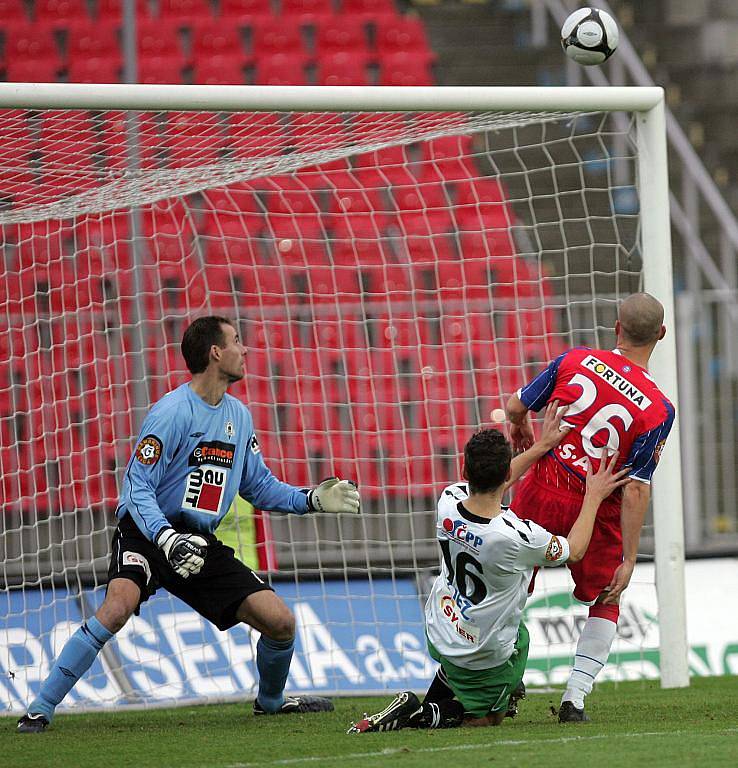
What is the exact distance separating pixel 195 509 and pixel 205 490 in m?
0.09

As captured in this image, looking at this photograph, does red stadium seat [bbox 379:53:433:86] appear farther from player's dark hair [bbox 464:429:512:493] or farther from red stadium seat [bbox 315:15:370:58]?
player's dark hair [bbox 464:429:512:493]

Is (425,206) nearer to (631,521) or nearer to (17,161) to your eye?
(17,161)

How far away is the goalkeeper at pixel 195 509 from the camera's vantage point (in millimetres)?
5004

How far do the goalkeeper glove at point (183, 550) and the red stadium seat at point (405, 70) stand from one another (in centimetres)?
766

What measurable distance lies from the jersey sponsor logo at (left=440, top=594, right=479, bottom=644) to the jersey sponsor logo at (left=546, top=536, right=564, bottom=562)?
380 mm

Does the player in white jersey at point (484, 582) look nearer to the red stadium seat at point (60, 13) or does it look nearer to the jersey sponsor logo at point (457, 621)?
the jersey sponsor logo at point (457, 621)

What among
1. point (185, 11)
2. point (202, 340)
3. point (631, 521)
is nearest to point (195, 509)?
point (202, 340)

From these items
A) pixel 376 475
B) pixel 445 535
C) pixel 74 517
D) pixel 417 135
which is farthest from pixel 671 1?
pixel 445 535

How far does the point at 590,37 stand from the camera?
19.0 feet

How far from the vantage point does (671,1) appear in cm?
1282

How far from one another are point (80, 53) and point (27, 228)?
3.53m

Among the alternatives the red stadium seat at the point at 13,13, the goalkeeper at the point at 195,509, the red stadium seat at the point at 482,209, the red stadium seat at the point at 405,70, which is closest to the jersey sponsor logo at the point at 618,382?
the goalkeeper at the point at 195,509

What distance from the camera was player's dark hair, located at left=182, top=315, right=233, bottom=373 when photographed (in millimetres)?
5230

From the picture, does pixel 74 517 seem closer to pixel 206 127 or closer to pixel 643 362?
pixel 206 127
